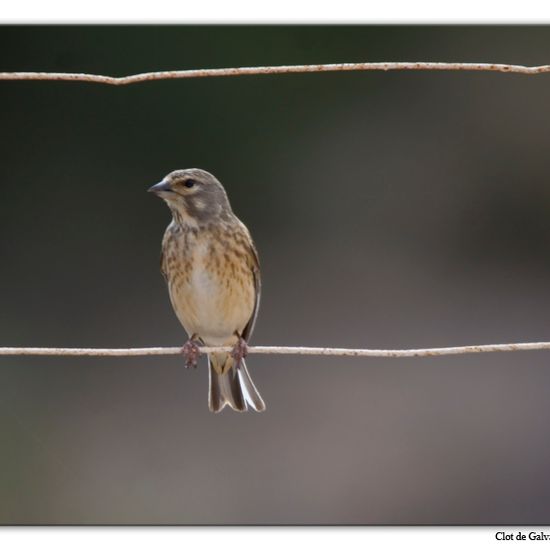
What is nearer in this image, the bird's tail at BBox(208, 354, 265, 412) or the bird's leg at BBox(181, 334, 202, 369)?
the bird's leg at BBox(181, 334, 202, 369)

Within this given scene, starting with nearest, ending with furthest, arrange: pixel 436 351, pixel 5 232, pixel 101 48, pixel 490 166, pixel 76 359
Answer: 1. pixel 436 351
2. pixel 101 48
3. pixel 490 166
4. pixel 5 232
5. pixel 76 359

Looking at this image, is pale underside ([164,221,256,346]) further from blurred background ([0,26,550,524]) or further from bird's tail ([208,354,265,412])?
blurred background ([0,26,550,524])

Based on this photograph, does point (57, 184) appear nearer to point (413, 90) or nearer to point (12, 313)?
point (12, 313)

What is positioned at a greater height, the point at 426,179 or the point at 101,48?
the point at 101,48

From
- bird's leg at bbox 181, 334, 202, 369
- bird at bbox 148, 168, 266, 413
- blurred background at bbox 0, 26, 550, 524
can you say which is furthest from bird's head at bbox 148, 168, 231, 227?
blurred background at bbox 0, 26, 550, 524

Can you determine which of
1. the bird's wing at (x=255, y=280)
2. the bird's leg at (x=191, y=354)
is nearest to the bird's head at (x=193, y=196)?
the bird's wing at (x=255, y=280)

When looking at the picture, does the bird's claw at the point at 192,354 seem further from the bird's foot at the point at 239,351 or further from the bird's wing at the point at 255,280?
the bird's wing at the point at 255,280

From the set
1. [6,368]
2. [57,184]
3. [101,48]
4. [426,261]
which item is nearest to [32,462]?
[6,368]

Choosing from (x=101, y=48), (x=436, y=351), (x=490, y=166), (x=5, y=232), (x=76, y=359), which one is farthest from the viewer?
(x=76, y=359)
